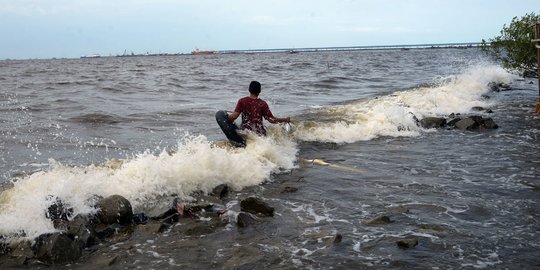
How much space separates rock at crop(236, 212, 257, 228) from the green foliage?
16410 mm

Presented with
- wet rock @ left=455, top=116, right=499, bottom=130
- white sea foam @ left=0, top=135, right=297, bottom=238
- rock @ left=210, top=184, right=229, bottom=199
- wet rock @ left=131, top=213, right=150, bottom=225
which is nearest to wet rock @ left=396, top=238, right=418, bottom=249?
rock @ left=210, top=184, right=229, bottom=199

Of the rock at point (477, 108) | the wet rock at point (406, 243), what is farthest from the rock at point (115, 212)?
the rock at point (477, 108)

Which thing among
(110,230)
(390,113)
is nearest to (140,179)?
(110,230)

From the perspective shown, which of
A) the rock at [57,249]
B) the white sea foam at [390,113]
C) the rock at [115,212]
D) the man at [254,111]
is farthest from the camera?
the white sea foam at [390,113]

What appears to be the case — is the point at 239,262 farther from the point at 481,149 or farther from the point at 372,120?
the point at 372,120

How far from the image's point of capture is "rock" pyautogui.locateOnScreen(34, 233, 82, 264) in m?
5.40

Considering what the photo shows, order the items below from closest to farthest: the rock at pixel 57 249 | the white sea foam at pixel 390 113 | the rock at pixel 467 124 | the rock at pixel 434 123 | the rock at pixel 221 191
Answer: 1. the rock at pixel 57 249
2. the rock at pixel 221 191
3. the white sea foam at pixel 390 113
4. the rock at pixel 467 124
5. the rock at pixel 434 123

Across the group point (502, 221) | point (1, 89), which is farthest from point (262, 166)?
point (1, 89)

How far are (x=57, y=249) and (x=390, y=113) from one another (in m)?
12.2

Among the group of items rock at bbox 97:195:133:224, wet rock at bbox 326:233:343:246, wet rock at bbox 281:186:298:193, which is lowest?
wet rock at bbox 326:233:343:246

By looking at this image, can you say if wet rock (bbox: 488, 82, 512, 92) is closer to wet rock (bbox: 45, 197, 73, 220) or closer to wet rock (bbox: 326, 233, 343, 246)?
wet rock (bbox: 326, 233, 343, 246)

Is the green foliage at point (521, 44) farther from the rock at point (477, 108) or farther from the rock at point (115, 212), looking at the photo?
the rock at point (115, 212)

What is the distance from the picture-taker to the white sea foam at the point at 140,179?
6422 millimetres

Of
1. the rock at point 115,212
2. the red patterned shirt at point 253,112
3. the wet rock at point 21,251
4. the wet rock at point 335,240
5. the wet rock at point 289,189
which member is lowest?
the wet rock at point 335,240
